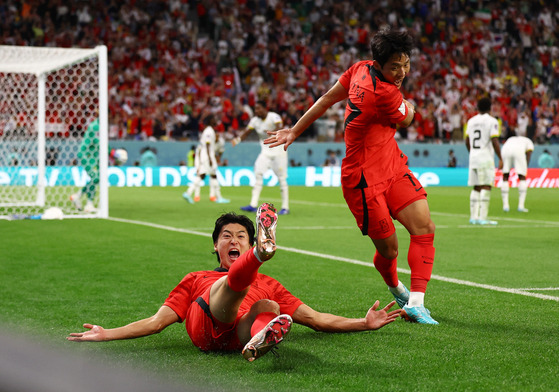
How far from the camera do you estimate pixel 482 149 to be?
12227 millimetres

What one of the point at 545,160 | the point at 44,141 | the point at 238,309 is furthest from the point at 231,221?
the point at 545,160

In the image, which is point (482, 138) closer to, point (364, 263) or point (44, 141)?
point (364, 263)

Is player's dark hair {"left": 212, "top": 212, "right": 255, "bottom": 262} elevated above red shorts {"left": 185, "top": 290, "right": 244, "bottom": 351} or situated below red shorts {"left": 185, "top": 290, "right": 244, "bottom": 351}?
above

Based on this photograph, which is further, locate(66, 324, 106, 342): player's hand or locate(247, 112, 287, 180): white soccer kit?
locate(247, 112, 287, 180): white soccer kit

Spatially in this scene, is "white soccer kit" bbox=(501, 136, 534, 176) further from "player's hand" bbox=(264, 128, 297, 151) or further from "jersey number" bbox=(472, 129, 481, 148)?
"player's hand" bbox=(264, 128, 297, 151)

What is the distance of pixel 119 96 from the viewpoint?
26.9 m

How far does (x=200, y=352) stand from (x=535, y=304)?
2690mm

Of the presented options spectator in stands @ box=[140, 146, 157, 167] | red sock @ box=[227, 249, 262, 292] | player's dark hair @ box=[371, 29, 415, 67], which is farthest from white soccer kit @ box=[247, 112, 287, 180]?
spectator in stands @ box=[140, 146, 157, 167]

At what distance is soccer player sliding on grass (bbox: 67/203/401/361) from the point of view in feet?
10.9

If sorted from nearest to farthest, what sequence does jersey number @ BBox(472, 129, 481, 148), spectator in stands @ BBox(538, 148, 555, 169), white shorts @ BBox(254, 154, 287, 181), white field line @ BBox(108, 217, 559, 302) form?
1. white field line @ BBox(108, 217, 559, 302)
2. jersey number @ BBox(472, 129, 481, 148)
3. white shorts @ BBox(254, 154, 287, 181)
4. spectator in stands @ BBox(538, 148, 555, 169)

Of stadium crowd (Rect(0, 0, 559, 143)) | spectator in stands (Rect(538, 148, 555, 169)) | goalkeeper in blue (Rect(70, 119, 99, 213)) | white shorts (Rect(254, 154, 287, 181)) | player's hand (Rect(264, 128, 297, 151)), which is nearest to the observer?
player's hand (Rect(264, 128, 297, 151))

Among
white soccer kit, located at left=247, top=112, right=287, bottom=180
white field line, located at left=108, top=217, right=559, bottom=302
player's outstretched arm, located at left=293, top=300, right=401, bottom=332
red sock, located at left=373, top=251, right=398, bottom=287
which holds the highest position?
white soccer kit, located at left=247, top=112, right=287, bottom=180

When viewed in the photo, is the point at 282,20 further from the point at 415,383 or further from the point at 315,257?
the point at 415,383

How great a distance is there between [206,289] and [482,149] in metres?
9.20
